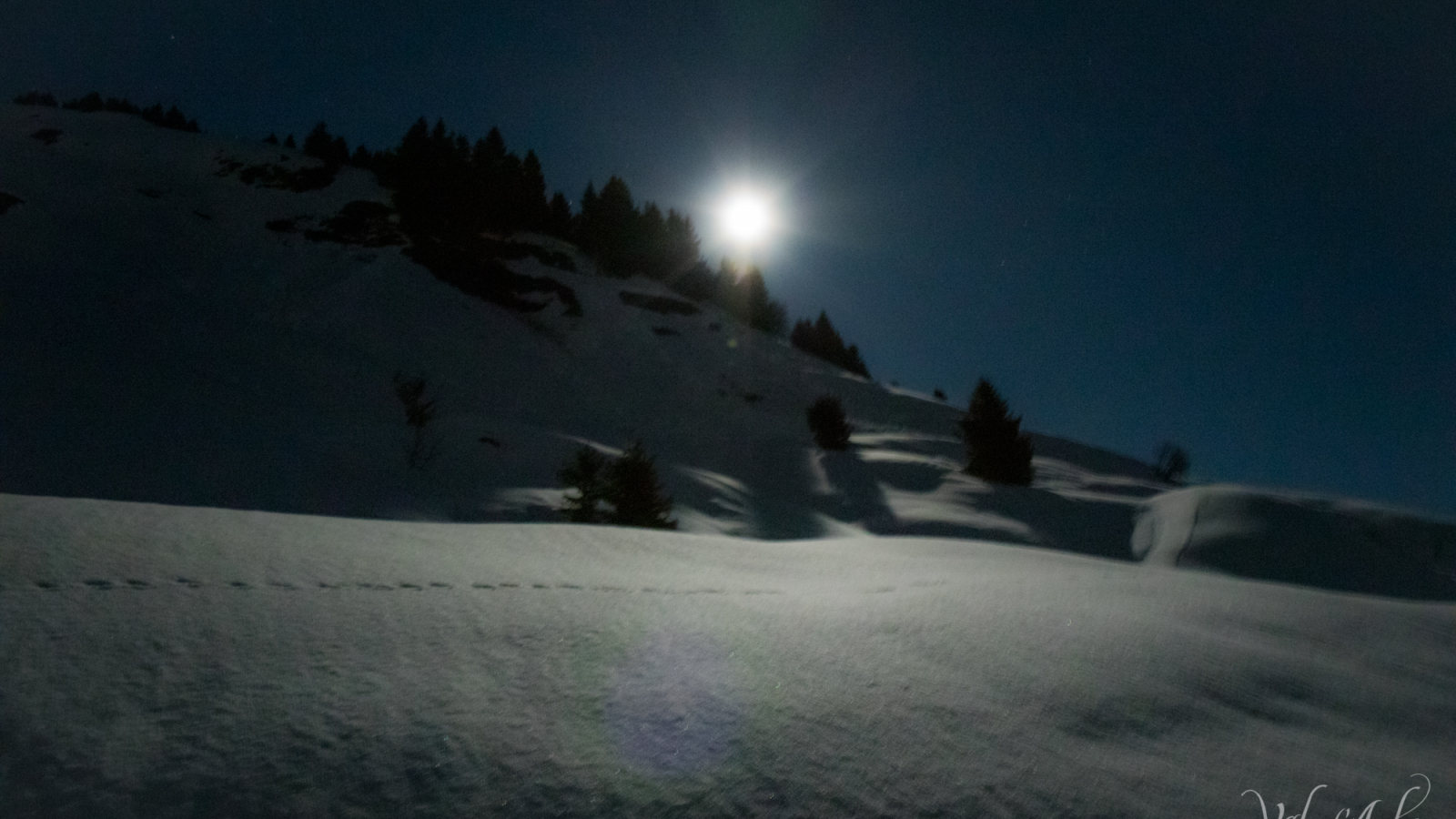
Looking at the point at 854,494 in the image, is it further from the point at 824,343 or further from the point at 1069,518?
the point at 824,343

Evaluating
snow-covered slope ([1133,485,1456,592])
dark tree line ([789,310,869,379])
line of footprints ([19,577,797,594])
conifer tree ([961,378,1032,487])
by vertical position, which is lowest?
line of footprints ([19,577,797,594])

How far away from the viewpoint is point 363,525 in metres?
3.51

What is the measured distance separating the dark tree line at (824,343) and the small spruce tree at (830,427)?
26758 millimetres

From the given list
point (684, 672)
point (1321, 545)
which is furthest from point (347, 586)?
point (1321, 545)

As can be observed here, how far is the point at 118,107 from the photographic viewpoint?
43.0m

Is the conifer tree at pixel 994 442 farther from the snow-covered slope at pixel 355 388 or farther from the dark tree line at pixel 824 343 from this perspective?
the dark tree line at pixel 824 343

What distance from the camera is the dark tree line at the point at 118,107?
41.5 meters

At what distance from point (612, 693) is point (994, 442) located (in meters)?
16.8

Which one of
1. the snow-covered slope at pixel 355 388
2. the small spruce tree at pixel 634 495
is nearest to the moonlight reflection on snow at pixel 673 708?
the small spruce tree at pixel 634 495

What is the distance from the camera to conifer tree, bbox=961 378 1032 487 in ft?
54.1

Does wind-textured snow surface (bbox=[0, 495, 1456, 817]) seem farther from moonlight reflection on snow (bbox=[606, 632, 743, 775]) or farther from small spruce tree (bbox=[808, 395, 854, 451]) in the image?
small spruce tree (bbox=[808, 395, 854, 451])

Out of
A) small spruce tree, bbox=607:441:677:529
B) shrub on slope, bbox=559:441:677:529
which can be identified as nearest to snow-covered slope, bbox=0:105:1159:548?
shrub on slope, bbox=559:441:677:529

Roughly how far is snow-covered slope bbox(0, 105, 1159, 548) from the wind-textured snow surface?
952 centimetres

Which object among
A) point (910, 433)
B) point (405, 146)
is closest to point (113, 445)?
point (910, 433)
